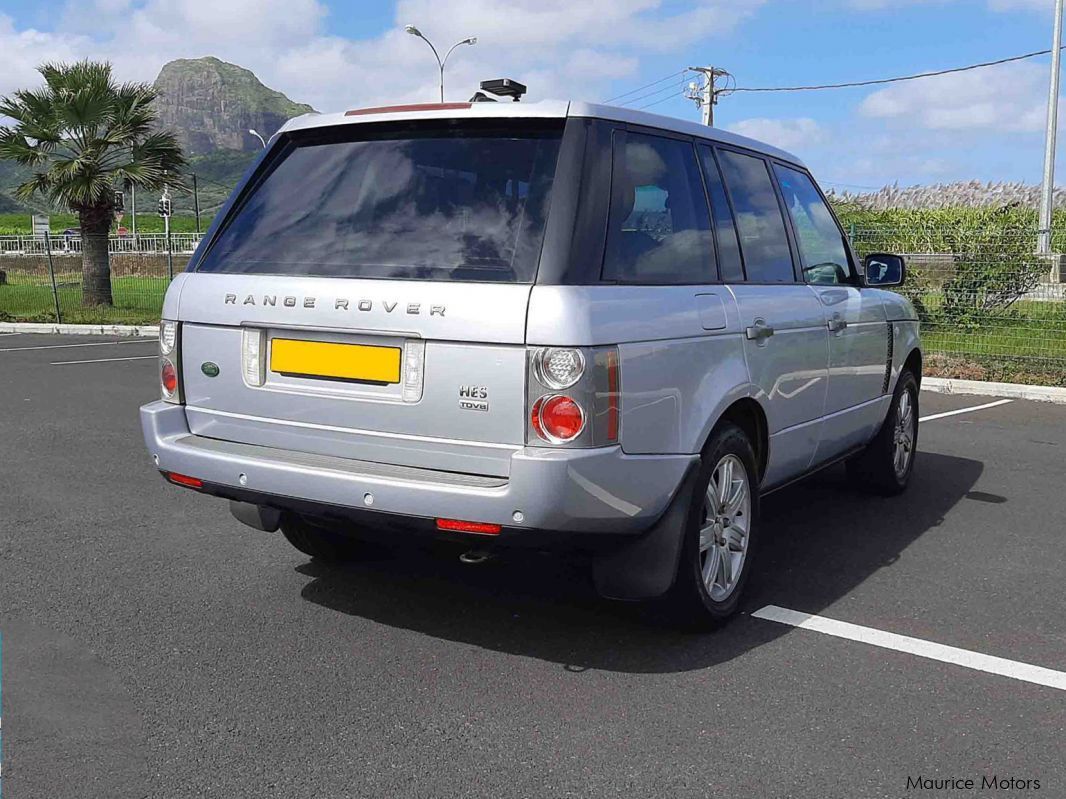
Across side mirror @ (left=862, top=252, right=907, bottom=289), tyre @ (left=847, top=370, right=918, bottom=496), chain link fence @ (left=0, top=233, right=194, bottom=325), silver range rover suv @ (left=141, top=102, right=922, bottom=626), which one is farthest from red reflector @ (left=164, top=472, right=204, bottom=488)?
chain link fence @ (left=0, top=233, right=194, bottom=325)

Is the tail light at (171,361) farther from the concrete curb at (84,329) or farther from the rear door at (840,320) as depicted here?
the concrete curb at (84,329)

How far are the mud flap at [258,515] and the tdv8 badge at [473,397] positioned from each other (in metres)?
1.12

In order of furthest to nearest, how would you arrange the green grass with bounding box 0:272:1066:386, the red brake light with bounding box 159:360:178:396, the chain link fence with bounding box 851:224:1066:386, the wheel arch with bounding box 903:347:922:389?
the chain link fence with bounding box 851:224:1066:386 → the green grass with bounding box 0:272:1066:386 → the wheel arch with bounding box 903:347:922:389 → the red brake light with bounding box 159:360:178:396

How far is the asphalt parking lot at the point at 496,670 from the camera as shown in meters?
2.97

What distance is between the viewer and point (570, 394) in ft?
10.7

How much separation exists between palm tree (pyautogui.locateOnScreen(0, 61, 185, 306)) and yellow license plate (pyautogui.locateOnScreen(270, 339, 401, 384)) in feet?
65.2

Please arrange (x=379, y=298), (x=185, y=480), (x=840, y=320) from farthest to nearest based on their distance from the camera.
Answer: (x=840, y=320) → (x=185, y=480) → (x=379, y=298)

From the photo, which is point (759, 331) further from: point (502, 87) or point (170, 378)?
point (170, 378)

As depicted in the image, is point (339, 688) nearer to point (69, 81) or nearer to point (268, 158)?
point (268, 158)

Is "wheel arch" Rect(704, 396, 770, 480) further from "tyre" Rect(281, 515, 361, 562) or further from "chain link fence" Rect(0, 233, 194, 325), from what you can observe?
"chain link fence" Rect(0, 233, 194, 325)

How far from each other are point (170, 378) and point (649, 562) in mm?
1935

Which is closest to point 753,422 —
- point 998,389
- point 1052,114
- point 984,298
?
point 998,389

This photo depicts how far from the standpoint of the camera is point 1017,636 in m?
4.08

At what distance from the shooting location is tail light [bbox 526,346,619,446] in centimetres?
326
